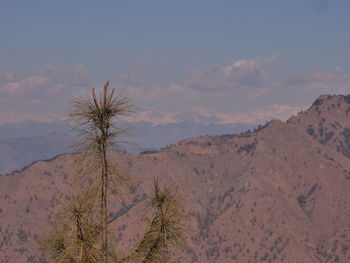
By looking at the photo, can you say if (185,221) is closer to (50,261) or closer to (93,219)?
(93,219)

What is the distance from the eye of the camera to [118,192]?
72.9 ft

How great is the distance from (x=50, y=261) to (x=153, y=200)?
14.3 feet

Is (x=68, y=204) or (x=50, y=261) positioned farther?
(x=50, y=261)

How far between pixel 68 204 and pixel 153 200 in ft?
10.9

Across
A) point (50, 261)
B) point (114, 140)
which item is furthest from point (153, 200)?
point (50, 261)

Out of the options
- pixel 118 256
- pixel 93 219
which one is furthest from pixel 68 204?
pixel 118 256

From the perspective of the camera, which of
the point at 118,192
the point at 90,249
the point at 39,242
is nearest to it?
the point at 90,249

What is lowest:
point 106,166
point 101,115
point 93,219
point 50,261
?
point 50,261

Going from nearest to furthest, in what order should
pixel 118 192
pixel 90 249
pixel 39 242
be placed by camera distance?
pixel 90 249, pixel 118 192, pixel 39 242

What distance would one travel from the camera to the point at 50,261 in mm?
23062

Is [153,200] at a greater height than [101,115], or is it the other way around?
[101,115]

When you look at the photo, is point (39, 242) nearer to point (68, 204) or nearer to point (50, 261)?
point (50, 261)

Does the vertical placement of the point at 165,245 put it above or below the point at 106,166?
below

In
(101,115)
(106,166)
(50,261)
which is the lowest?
(50,261)
